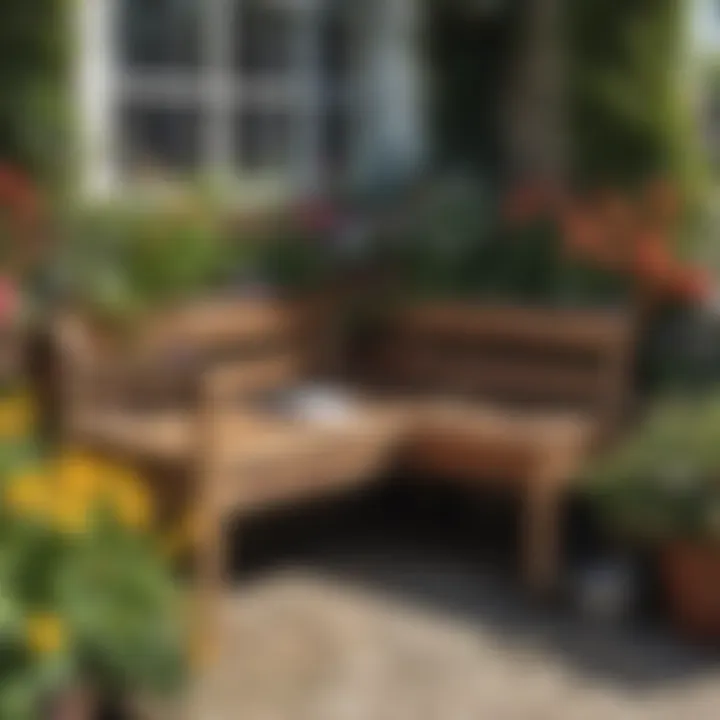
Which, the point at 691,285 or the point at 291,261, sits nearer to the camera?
the point at 691,285

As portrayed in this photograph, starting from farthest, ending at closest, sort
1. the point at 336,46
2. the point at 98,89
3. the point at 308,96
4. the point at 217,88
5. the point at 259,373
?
the point at 336,46
the point at 308,96
the point at 217,88
the point at 98,89
the point at 259,373

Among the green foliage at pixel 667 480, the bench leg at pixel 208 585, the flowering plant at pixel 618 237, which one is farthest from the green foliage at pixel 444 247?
the bench leg at pixel 208 585

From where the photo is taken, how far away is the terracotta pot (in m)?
4.17

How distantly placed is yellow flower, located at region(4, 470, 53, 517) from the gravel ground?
2.39 feet

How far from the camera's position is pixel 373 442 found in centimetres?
475

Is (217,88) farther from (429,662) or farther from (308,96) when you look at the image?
(429,662)

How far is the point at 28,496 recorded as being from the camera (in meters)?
3.19

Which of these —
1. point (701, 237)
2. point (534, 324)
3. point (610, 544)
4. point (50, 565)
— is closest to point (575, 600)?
point (610, 544)

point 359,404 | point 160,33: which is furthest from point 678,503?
point 160,33

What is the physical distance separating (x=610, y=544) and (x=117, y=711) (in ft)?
6.82

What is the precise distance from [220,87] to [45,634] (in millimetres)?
3798

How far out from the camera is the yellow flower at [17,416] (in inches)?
152

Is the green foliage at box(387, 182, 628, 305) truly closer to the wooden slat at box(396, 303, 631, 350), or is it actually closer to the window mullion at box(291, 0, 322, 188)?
the wooden slat at box(396, 303, 631, 350)

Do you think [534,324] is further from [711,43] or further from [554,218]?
[711,43]
